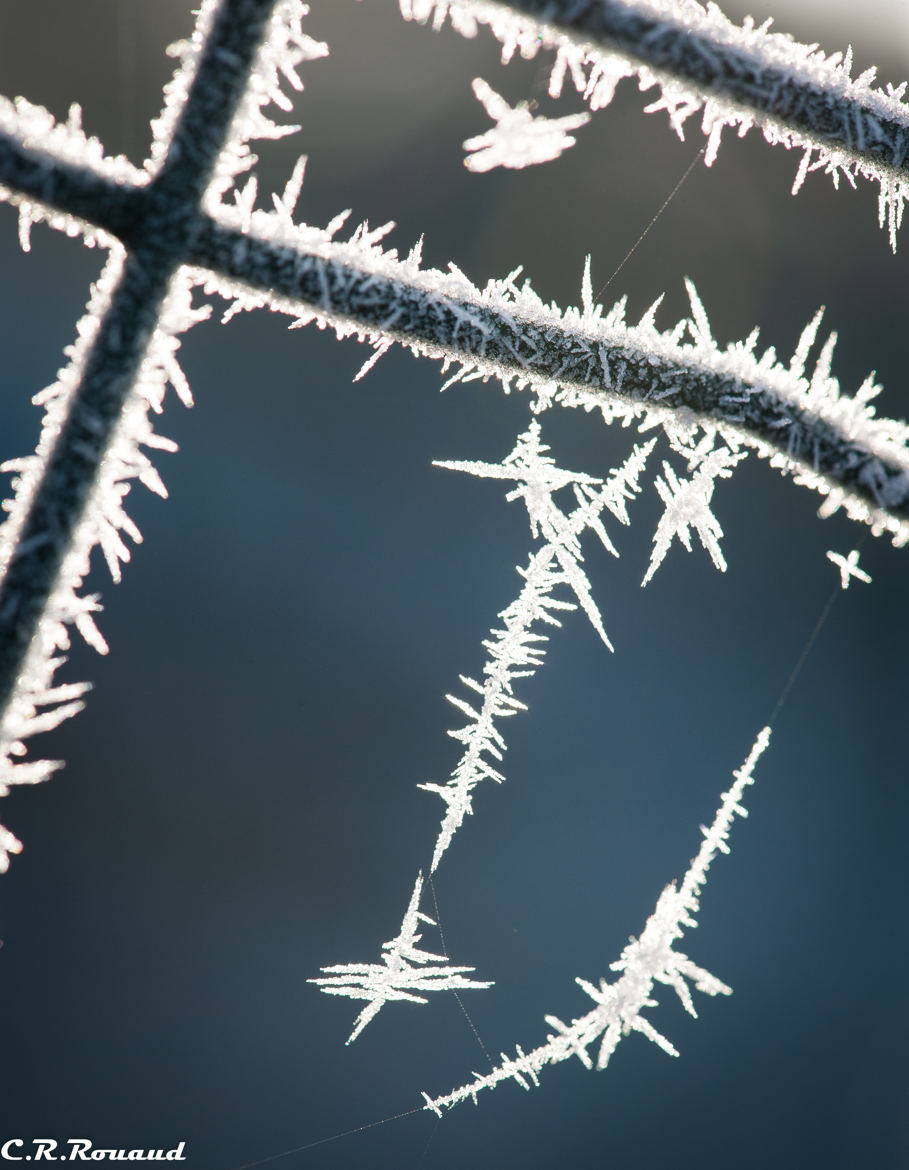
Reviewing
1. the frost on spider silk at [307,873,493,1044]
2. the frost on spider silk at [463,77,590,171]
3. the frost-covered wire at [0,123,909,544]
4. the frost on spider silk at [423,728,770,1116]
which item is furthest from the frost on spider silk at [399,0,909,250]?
the frost on spider silk at [307,873,493,1044]

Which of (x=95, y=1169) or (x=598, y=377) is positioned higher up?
(x=598, y=377)

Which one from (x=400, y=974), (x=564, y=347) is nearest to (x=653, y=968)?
(x=400, y=974)

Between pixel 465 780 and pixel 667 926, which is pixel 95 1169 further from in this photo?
pixel 667 926

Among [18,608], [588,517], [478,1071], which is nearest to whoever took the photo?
[18,608]

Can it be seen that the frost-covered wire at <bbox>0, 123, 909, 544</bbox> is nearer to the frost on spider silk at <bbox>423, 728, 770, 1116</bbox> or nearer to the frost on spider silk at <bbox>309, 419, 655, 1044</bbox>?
the frost on spider silk at <bbox>309, 419, 655, 1044</bbox>

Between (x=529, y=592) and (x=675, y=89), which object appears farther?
(x=529, y=592)

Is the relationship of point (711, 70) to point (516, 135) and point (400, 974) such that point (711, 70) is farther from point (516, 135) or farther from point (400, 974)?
point (400, 974)

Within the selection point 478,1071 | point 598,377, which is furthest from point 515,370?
point 478,1071
